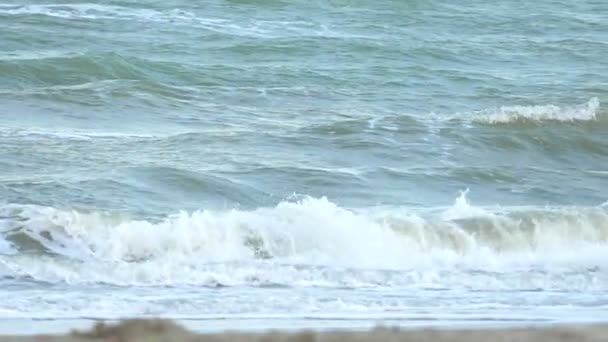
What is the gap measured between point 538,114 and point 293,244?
7.90m

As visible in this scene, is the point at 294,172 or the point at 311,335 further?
the point at 294,172

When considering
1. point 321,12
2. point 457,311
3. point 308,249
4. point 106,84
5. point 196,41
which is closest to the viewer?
point 457,311

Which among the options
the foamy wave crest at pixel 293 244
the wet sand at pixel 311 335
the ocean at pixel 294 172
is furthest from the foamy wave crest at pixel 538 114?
the wet sand at pixel 311 335

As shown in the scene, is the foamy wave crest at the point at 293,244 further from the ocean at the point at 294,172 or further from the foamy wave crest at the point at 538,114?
the foamy wave crest at the point at 538,114

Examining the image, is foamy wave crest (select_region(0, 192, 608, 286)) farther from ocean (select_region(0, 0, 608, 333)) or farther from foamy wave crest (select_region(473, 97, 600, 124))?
foamy wave crest (select_region(473, 97, 600, 124))

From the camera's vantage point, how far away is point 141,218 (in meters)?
11.9

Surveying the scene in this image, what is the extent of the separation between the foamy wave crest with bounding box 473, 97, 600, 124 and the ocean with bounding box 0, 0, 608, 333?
5 centimetres

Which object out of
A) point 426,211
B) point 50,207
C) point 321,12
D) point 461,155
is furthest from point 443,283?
point 321,12

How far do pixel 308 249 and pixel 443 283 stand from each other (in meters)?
1.38

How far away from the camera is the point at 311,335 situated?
5.75 meters

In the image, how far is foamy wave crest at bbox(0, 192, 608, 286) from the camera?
10352mm

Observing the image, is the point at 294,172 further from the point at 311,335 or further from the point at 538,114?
the point at 311,335

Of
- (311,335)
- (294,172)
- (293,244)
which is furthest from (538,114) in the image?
(311,335)

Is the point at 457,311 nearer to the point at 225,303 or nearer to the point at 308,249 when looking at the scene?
the point at 225,303
